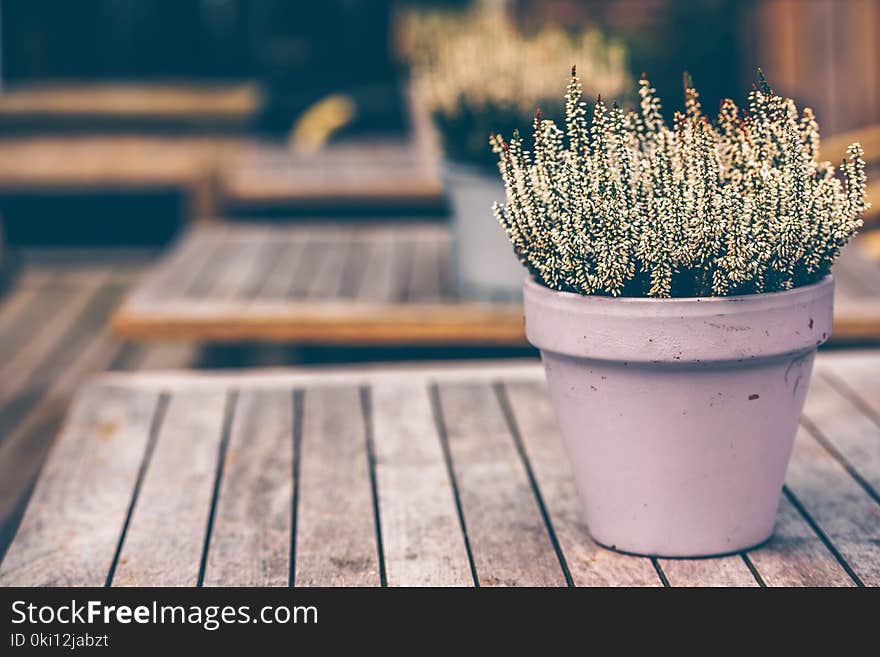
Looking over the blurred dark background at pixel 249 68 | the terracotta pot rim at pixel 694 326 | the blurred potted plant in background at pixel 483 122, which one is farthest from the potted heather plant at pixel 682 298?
the blurred dark background at pixel 249 68

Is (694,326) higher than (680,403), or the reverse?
(694,326)

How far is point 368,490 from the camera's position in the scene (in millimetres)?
2525

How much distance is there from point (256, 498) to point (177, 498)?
146 mm

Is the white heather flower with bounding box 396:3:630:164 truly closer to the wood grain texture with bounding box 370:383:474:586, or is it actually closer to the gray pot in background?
the gray pot in background

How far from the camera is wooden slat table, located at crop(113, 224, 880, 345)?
3752mm

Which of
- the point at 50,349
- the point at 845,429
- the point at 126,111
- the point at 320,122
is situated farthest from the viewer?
the point at 320,122

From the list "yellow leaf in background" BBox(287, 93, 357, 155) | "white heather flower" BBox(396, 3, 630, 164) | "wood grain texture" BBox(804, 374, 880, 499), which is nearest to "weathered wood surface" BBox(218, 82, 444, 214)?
"yellow leaf in background" BBox(287, 93, 357, 155)

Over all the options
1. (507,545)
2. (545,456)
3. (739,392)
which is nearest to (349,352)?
(545,456)

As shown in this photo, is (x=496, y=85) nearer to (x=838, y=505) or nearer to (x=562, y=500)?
(x=562, y=500)

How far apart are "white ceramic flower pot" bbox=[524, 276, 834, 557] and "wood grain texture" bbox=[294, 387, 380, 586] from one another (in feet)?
1.30

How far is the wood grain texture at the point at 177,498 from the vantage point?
2172mm

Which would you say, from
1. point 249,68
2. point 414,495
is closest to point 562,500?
point 414,495

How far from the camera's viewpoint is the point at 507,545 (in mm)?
2217
